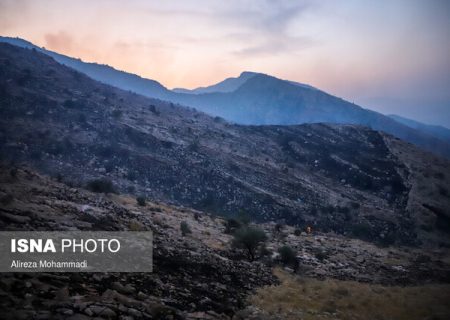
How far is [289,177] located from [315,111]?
12349 cm

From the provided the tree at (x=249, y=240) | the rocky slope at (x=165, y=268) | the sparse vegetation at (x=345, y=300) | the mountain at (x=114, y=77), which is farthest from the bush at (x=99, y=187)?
the mountain at (x=114, y=77)

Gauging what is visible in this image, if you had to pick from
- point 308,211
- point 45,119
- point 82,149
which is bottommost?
point 308,211

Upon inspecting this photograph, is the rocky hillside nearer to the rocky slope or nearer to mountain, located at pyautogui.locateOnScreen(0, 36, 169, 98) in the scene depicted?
the rocky slope

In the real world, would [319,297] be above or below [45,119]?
below

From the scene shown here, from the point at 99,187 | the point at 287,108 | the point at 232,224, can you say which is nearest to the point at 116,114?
the point at 99,187

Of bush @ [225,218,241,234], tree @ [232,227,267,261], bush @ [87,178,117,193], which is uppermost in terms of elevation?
bush @ [87,178,117,193]

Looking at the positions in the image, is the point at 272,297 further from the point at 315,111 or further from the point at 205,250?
the point at 315,111

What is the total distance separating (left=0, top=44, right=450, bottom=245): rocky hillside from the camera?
1304 inches

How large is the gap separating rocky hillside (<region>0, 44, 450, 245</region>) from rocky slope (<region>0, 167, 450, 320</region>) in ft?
29.5

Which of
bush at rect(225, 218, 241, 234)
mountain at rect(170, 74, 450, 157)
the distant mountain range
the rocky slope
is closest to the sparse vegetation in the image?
the rocky slope

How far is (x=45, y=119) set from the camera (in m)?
37.5

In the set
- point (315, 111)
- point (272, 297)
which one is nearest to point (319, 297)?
point (272, 297)

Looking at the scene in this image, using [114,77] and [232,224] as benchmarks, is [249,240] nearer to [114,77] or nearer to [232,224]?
[232,224]

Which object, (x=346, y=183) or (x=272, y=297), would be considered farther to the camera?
(x=346, y=183)
